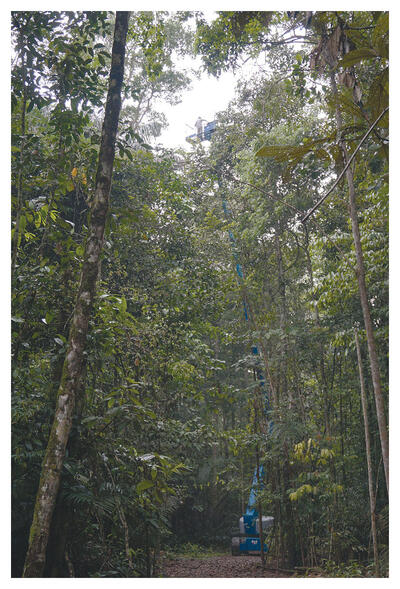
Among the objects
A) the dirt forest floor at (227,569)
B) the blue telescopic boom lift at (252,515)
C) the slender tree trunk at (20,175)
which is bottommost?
the dirt forest floor at (227,569)

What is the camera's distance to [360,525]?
3939 mm

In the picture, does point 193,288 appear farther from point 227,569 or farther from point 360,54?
point 360,54

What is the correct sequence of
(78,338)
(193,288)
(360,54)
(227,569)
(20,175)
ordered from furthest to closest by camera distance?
(193,288) → (227,569) → (20,175) → (78,338) → (360,54)

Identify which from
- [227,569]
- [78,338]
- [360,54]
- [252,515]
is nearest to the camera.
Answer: [360,54]

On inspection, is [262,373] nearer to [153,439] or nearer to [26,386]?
[153,439]

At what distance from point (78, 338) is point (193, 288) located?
232cm

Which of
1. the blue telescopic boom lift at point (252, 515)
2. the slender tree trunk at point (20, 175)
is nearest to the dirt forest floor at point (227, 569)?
the blue telescopic boom lift at point (252, 515)

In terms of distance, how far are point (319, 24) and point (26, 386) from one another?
8.42ft

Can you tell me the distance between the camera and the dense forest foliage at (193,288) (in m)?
2.12

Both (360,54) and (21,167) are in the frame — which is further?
(21,167)

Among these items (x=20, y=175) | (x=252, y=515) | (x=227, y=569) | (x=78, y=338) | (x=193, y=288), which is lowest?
(x=227, y=569)

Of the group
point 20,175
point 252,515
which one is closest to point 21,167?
point 20,175

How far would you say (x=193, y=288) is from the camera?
4.26 meters

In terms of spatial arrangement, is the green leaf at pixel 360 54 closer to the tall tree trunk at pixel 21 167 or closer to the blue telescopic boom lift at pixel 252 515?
the tall tree trunk at pixel 21 167
